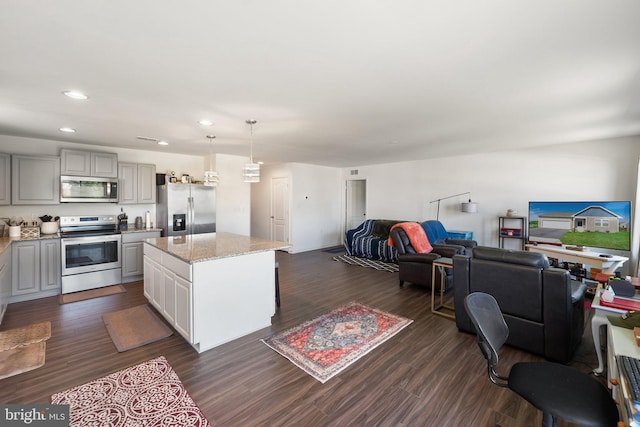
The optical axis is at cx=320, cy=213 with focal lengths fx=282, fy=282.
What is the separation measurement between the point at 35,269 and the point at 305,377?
443 cm

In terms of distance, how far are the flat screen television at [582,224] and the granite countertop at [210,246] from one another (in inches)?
186

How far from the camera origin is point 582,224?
15.4 feet

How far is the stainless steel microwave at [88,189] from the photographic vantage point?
178 inches

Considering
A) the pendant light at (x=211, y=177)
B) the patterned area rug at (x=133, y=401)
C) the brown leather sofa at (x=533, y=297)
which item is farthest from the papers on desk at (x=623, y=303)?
the pendant light at (x=211, y=177)

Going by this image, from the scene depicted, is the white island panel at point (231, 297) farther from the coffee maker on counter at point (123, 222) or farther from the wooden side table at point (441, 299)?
the coffee maker on counter at point (123, 222)

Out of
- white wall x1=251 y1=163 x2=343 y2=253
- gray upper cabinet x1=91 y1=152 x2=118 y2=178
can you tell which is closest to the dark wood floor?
gray upper cabinet x1=91 y1=152 x2=118 y2=178

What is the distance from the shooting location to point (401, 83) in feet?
8.02

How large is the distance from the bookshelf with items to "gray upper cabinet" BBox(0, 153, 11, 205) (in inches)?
328

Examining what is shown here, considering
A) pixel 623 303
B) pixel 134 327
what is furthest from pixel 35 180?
pixel 623 303

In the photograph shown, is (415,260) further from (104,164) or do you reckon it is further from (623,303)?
(104,164)

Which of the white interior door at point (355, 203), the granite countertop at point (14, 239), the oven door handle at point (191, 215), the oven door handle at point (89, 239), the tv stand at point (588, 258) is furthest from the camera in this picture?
the white interior door at point (355, 203)

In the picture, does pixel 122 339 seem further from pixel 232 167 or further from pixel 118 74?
pixel 232 167

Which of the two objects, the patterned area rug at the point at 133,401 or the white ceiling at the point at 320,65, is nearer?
the white ceiling at the point at 320,65

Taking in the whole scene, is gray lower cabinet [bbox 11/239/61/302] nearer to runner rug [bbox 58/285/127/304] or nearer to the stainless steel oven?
the stainless steel oven
